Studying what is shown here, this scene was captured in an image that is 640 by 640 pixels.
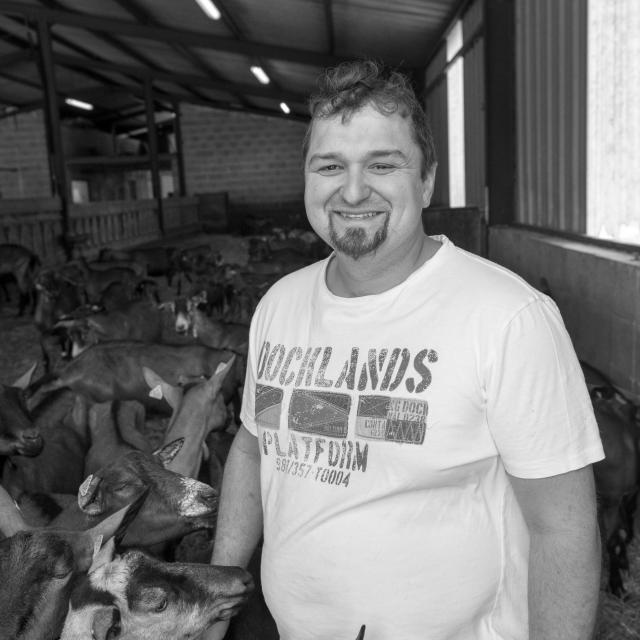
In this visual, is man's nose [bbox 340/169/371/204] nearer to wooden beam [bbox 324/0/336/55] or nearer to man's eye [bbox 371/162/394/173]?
man's eye [bbox 371/162/394/173]

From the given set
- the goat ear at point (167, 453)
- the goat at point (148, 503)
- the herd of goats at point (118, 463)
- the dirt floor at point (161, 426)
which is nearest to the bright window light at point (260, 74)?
the dirt floor at point (161, 426)

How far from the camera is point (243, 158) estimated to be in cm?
3266

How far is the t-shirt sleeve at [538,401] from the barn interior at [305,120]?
1059mm

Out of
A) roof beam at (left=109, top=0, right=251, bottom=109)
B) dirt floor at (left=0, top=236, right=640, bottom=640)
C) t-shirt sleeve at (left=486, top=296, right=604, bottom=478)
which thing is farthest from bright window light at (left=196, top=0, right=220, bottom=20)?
t-shirt sleeve at (left=486, top=296, right=604, bottom=478)

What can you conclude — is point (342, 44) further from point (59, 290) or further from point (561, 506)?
point (561, 506)

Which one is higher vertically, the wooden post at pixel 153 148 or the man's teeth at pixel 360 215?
the wooden post at pixel 153 148

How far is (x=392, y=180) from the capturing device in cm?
202

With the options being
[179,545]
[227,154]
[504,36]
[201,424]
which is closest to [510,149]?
[504,36]

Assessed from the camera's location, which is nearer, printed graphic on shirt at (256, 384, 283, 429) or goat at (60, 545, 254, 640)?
printed graphic on shirt at (256, 384, 283, 429)

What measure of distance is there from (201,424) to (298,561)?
3.74 meters

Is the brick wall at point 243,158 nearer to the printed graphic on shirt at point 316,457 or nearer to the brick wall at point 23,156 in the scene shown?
the brick wall at point 23,156

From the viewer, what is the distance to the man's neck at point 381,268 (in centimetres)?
209

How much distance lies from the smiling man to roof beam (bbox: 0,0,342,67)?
15779 millimetres

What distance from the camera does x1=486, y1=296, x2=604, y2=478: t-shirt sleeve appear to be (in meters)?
1.77
